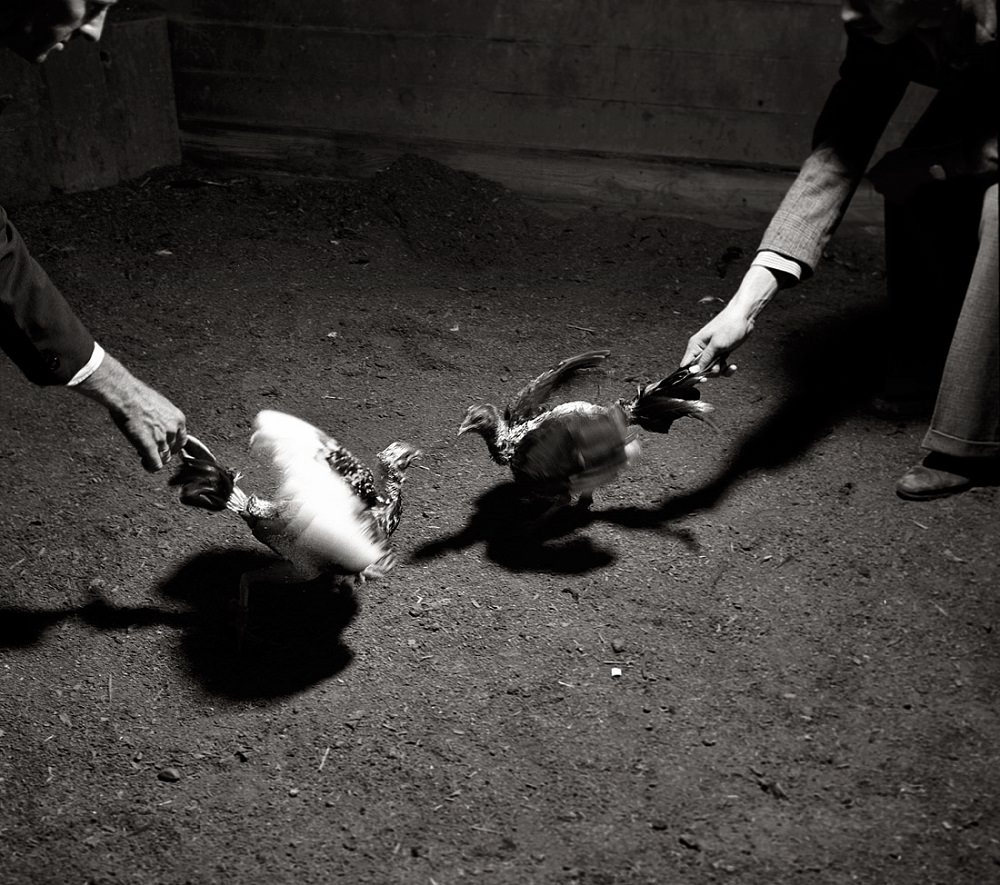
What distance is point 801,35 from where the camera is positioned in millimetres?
4367

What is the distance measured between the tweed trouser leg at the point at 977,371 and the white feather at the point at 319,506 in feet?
5.41

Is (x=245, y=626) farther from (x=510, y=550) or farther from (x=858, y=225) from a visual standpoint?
(x=858, y=225)

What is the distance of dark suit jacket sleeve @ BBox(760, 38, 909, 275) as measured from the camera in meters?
2.85

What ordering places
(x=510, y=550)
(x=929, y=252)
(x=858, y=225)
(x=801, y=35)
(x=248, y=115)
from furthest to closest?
(x=248, y=115)
(x=858, y=225)
(x=801, y=35)
(x=929, y=252)
(x=510, y=550)

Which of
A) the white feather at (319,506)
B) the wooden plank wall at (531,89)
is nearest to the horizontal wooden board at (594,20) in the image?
the wooden plank wall at (531,89)

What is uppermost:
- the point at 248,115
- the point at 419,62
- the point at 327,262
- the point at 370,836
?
the point at 419,62

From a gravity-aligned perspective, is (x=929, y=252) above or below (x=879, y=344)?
above

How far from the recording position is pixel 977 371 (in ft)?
8.70

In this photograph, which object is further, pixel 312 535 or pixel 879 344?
pixel 879 344

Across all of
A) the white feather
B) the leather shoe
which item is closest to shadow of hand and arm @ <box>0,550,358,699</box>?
the white feather

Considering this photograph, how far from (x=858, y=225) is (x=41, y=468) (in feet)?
12.6

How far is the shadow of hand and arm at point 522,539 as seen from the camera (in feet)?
9.21

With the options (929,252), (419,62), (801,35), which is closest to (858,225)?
(801,35)

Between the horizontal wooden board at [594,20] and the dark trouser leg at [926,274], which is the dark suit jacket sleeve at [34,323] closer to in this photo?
the dark trouser leg at [926,274]
